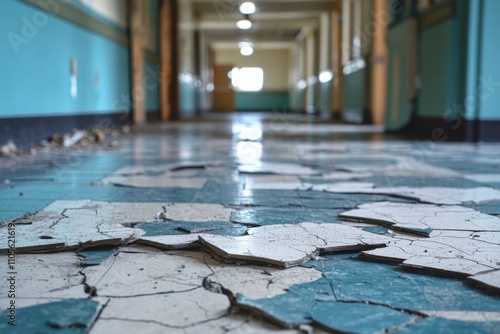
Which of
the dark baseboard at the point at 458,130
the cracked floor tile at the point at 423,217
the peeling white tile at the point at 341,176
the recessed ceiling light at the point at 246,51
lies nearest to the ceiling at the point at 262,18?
the recessed ceiling light at the point at 246,51

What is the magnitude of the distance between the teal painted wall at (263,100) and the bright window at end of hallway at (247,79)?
0.41 metres

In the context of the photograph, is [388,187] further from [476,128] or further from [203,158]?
[476,128]

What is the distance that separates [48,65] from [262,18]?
15132 mm

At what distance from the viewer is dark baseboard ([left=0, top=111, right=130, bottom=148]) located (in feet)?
16.8

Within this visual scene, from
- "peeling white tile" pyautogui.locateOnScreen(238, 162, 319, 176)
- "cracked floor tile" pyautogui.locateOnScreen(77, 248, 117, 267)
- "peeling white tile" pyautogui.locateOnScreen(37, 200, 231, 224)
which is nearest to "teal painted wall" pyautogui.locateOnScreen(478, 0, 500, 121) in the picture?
"peeling white tile" pyautogui.locateOnScreen(238, 162, 319, 176)

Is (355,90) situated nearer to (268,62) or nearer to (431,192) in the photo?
(431,192)

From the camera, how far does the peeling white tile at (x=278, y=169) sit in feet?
12.8

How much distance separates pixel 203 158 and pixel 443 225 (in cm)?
286

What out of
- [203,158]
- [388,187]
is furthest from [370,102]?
[388,187]

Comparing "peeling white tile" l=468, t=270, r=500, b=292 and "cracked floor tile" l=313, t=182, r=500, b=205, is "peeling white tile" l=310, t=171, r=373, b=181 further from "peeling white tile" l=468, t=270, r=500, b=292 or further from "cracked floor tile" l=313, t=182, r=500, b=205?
"peeling white tile" l=468, t=270, r=500, b=292

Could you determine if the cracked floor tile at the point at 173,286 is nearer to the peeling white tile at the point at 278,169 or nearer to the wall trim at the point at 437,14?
the peeling white tile at the point at 278,169

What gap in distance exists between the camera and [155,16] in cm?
1350

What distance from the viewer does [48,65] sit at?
20.3ft

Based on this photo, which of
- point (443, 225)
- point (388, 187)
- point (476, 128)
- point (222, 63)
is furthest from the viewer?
point (222, 63)
